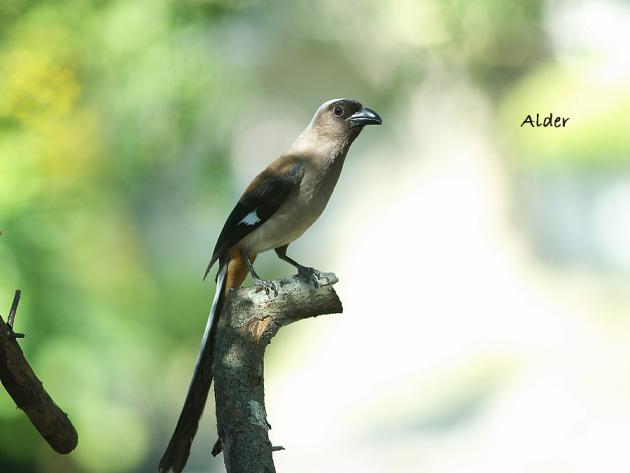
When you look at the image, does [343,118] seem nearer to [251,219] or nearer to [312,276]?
[251,219]

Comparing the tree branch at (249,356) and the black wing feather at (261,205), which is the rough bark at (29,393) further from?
the black wing feather at (261,205)

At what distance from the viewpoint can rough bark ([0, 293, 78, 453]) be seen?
1843mm

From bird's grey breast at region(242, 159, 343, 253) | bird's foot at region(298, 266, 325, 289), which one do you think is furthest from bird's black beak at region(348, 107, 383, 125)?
bird's foot at region(298, 266, 325, 289)

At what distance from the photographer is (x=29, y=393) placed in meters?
1.90

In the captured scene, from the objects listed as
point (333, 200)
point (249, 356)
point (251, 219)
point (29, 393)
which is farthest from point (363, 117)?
point (333, 200)

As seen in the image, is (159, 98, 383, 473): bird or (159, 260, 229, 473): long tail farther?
(159, 98, 383, 473): bird

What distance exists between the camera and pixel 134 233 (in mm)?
6418

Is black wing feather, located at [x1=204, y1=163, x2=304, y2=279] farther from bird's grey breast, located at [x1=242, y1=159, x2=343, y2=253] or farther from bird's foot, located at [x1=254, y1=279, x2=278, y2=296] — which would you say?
bird's foot, located at [x1=254, y1=279, x2=278, y2=296]

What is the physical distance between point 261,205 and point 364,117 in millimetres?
423

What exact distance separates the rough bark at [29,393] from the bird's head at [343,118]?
1090 millimetres

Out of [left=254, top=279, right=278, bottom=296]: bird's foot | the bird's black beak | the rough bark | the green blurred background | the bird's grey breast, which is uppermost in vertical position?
the green blurred background

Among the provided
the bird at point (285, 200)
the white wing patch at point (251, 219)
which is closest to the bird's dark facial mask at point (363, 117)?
the bird at point (285, 200)

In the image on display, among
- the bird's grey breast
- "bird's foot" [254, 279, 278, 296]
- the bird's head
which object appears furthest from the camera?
the bird's head

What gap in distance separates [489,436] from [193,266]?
8.73 feet
